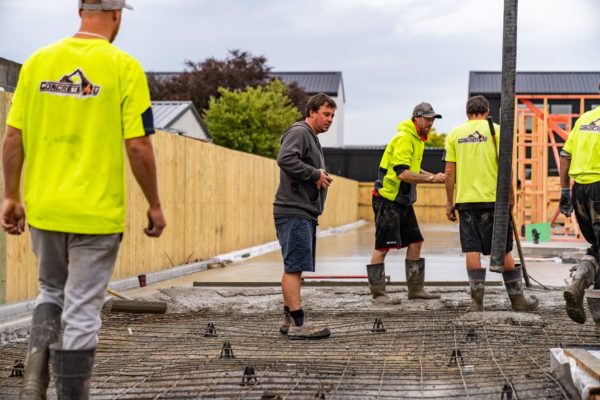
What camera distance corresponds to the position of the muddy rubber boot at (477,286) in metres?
7.41

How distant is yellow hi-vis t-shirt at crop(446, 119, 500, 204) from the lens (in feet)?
24.6

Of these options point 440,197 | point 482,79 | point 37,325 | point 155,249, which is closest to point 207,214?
point 155,249

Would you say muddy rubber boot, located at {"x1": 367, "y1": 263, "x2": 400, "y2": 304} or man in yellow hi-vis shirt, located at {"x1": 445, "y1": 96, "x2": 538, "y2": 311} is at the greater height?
man in yellow hi-vis shirt, located at {"x1": 445, "y1": 96, "x2": 538, "y2": 311}

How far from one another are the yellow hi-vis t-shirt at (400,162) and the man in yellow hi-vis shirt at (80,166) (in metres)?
4.47

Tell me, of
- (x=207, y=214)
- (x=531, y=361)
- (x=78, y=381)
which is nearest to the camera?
(x=78, y=381)

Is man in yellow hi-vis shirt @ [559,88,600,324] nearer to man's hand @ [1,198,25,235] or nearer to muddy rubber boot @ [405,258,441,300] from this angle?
muddy rubber boot @ [405,258,441,300]

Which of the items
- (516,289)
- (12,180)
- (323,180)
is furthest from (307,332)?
(12,180)

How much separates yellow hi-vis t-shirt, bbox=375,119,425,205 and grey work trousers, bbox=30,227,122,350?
4553 millimetres

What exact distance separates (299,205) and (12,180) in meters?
2.81

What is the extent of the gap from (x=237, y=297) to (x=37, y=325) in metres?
4.86

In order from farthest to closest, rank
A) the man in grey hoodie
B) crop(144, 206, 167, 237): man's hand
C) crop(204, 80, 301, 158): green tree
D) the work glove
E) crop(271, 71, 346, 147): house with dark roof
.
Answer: crop(271, 71, 346, 147): house with dark roof → crop(204, 80, 301, 158): green tree → the work glove → the man in grey hoodie → crop(144, 206, 167, 237): man's hand

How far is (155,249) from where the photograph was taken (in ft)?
37.4

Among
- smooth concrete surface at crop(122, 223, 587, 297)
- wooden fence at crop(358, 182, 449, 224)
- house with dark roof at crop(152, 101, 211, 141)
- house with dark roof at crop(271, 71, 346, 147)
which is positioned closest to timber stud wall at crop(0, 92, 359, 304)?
smooth concrete surface at crop(122, 223, 587, 297)

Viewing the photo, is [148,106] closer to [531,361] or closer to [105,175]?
[105,175]
